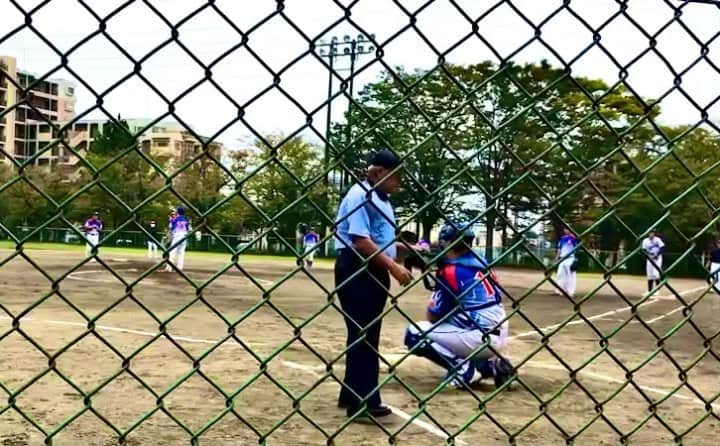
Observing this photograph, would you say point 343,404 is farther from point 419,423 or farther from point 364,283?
point 364,283

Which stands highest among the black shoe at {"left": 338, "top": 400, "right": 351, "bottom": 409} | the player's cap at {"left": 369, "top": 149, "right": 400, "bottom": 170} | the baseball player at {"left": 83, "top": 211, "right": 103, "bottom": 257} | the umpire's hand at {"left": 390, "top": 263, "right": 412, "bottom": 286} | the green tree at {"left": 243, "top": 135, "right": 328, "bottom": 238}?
the player's cap at {"left": 369, "top": 149, "right": 400, "bottom": 170}

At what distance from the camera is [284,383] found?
6.01 metres

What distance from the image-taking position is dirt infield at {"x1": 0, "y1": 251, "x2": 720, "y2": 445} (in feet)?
8.43

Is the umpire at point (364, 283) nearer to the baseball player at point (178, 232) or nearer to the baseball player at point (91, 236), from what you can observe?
the baseball player at point (178, 232)

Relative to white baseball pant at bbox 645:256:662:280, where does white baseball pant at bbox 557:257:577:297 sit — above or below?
below

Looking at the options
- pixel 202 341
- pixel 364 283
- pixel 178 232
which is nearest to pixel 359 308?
pixel 364 283

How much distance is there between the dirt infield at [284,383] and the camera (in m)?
2.57

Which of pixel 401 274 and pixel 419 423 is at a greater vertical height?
pixel 401 274

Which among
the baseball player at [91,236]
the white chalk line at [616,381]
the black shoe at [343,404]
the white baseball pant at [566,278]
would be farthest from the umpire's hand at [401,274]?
the white baseball pant at [566,278]

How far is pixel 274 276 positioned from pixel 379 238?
540 inches

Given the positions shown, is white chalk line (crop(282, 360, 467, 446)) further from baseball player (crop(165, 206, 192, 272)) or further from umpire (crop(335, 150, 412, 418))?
baseball player (crop(165, 206, 192, 272))

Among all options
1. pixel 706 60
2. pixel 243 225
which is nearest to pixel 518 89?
pixel 706 60

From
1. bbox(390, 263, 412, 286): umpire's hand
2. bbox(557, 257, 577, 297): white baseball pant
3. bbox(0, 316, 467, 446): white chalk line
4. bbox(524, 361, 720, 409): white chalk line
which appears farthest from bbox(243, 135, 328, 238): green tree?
bbox(557, 257, 577, 297): white baseball pant

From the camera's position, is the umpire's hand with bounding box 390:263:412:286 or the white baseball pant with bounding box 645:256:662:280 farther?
the umpire's hand with bounding box 390:263:412:286
